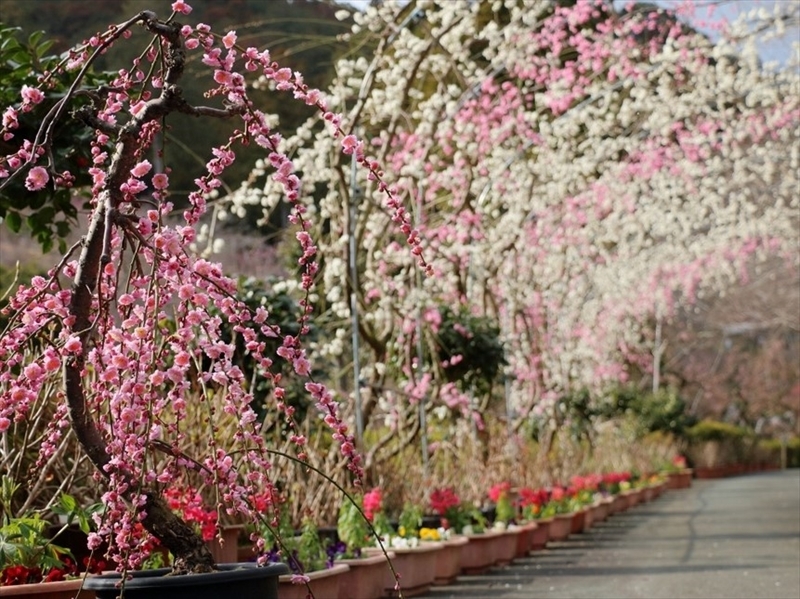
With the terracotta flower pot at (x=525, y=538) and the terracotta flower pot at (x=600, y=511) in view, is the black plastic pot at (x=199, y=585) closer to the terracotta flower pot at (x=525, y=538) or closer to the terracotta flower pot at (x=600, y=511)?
the terracotta flower pot at (x=525, y=538)

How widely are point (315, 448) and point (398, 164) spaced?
16.6ft

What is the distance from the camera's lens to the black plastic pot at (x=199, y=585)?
3.43m

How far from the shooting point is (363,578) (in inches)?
271

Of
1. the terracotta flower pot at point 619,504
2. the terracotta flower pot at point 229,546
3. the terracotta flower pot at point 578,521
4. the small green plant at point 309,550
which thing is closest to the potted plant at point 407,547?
the small green plant at point 309,550

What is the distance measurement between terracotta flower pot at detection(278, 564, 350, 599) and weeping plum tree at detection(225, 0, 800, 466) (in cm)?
324

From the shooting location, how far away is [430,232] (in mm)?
13164

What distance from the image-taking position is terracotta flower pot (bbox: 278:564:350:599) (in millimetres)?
5648

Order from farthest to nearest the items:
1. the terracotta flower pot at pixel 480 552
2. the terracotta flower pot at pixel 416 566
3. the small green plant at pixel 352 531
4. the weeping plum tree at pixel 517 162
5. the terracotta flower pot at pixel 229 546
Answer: the weeping plum tree at pixel 517 162 < the terracotta flower pot at pixel 480 552 < the terracotta flower pot at pixel 416 566 < the small green plant at pixel 352 531 < the terracotta flower pot at pixel 229 546

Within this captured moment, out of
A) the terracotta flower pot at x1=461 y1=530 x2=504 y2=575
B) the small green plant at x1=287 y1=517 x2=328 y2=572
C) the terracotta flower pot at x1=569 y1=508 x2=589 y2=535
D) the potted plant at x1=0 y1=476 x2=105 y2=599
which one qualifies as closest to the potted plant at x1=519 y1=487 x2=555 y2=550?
the terracotta flower pot at x1=569 y1=508 x2=589 y2=535

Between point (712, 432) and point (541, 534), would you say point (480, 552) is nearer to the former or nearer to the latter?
point (541, 534)

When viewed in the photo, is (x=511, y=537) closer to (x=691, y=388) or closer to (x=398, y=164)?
(x=398, y=164)

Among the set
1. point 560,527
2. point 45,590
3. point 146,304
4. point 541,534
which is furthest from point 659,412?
point 146,304

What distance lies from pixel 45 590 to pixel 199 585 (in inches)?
37.2

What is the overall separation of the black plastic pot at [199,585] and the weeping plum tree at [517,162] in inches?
224
